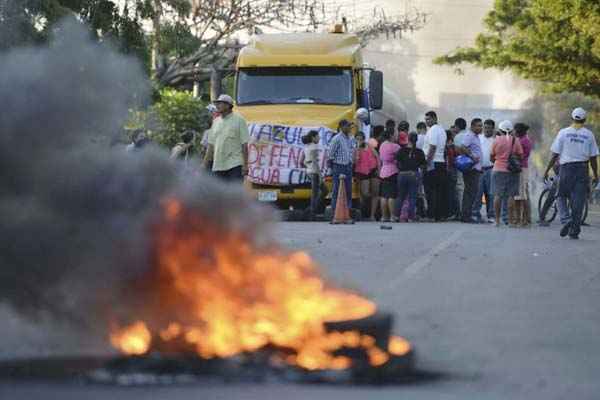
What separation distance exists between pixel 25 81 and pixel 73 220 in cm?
82

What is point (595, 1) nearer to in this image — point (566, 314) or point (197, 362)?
point (566, 314)

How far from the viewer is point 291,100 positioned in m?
25.6

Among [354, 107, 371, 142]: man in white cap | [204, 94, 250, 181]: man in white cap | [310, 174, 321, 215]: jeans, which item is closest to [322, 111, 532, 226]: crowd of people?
[354, 107, 371, 142]: man in white cap

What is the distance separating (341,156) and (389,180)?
1.49 meters

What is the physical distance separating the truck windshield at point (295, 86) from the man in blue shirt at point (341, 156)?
1678 millimetres

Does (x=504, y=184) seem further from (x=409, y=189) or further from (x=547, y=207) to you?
(x=409, y=189)

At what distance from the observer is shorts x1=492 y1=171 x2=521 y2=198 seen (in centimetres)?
2269

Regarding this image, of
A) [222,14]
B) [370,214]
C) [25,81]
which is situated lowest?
[370,214]

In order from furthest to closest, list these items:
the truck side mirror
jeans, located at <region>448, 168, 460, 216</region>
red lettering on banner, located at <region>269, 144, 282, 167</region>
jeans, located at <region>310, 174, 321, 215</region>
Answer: jeans, located at <region>448, 168, 460, 216</region>
red lettering on banner, located at <region>269, 144, 282, 167</region>
the truck side mirror
jeans, located at <region>310, 174, 321, 215</region>

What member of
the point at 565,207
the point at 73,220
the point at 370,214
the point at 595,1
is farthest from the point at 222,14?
the point at 73,220

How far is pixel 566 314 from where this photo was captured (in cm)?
966

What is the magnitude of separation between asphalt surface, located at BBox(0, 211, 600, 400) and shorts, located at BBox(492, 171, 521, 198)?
3.64 meters

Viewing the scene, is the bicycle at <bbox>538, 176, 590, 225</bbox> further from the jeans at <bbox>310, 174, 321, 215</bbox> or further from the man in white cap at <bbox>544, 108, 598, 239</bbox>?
the man in white cap at <bbox>544, 108, 598, 239</bbox>

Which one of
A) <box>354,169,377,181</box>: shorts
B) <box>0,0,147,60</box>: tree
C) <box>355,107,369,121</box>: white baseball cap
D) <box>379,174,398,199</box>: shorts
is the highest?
<box>0,0,147,60</box>: tree
